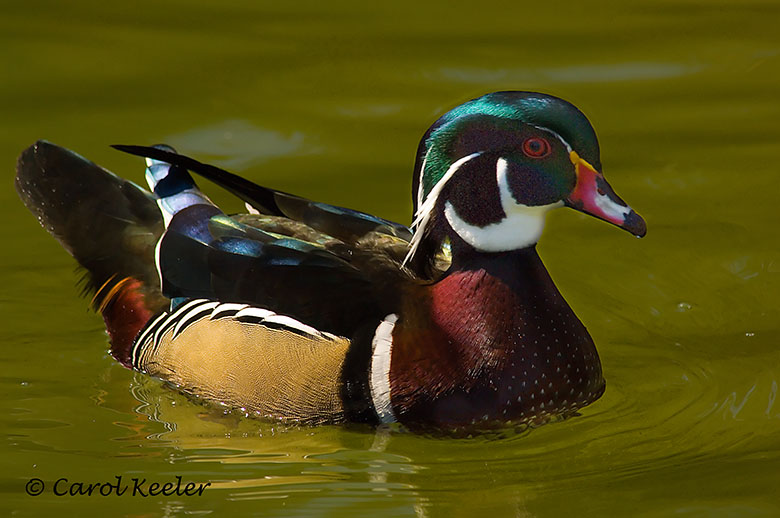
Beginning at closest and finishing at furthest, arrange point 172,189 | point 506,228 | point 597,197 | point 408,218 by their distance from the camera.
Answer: point 597,197
point 506,228
point 172,189
point 408,218

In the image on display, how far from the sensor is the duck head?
4.48 metres

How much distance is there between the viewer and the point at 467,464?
454 cm

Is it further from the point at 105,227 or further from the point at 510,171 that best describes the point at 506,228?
the point at 105,227

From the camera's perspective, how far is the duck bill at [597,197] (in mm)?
4480

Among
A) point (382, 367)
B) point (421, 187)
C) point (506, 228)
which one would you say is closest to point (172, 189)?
point (421, 187)

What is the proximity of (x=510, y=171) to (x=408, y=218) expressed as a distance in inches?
72.1

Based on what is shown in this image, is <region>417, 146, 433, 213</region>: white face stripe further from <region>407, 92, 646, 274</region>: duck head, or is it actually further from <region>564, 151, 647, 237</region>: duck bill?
<region>564, 151, 647, 237</region>: duck bill

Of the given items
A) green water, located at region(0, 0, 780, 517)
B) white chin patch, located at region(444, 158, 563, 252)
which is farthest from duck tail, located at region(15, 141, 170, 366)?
white chin patch, located at region(444, 158, 563, 252)

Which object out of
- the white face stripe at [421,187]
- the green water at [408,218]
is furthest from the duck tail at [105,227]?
the white face stripe at [421,187]

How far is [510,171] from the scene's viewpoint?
14.9 ft

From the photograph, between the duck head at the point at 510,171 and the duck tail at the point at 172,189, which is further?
the duck tail at the point at 172,189

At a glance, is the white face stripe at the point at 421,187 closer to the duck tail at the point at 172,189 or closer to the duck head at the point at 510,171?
the duck head at the point at 510,171

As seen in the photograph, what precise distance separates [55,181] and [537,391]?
2208 mm

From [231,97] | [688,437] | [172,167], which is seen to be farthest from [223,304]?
[231,97]
